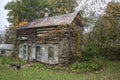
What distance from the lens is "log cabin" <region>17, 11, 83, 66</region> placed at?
22469 millimetres

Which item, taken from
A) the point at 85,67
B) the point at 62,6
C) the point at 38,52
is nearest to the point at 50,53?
Answer: the point at 38,52

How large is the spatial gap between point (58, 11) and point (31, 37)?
1300 cm

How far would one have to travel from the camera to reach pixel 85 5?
17656 millimetres

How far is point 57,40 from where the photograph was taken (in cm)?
2292

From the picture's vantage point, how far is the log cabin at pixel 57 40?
73.7ft

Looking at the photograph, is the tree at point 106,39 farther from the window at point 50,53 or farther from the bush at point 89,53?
the window at point 50,53

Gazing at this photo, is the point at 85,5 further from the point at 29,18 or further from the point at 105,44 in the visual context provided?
the point at 29,18

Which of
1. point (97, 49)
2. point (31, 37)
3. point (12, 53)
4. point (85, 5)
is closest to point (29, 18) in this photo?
point (12, 53)

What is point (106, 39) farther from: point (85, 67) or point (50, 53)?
point (85, 67)

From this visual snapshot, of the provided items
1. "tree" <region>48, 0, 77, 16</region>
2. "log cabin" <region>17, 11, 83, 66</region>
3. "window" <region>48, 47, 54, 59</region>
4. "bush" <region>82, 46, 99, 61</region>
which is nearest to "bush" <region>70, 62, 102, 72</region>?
"log cabin" <region>17, 11, 83, 66</region>

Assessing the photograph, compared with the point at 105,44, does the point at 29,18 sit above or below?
above

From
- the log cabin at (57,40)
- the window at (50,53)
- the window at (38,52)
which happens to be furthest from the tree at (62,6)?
the window at (50,53)

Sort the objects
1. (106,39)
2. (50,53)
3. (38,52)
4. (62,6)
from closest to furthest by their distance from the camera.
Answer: (50,53) → (38,52) → (106,39) → (62,6)

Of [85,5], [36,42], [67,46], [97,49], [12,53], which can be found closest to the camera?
[85,5]
